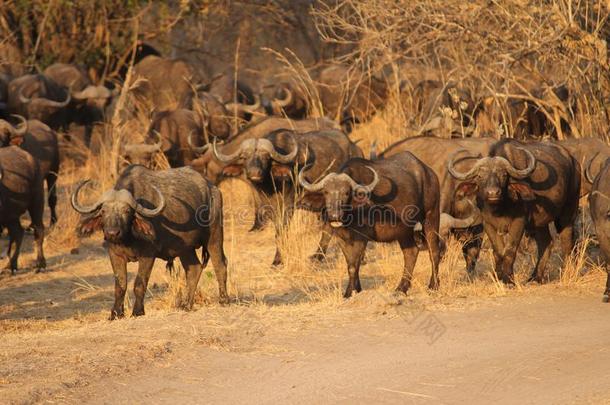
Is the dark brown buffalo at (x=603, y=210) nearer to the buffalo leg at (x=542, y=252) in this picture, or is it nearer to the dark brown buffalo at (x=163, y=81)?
the buffalo leg at (x=542, y=252)

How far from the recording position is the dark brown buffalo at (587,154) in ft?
40.6

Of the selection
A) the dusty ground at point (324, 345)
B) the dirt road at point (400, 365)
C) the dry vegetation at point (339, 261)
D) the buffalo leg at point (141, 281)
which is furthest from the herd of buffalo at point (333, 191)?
the dirt road at point (400, 365)

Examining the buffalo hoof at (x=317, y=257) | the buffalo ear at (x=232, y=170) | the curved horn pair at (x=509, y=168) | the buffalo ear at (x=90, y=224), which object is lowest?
the buffalo hoof at (x=317, y=257)

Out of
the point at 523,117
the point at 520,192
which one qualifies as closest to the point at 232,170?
the point at 520,192

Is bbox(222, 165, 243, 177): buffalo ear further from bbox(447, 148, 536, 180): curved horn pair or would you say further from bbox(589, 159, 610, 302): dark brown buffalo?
bbox(589, 159, 610, 302): dark brown buffalo

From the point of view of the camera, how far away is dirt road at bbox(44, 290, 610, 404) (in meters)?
6.90

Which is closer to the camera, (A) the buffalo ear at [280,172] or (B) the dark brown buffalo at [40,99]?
(A) the buffalo ear at [280,172]

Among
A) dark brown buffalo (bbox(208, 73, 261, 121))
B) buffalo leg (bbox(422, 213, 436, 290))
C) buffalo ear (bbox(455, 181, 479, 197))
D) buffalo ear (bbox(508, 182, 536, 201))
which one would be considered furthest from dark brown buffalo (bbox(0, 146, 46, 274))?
dark brown buffalo (bbox(208, 73, 261, 121))

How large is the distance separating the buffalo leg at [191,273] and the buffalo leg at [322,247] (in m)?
2.90

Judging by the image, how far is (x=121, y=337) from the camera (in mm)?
8328

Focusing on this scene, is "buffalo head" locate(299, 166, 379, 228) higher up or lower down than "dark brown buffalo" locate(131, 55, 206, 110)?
lower down

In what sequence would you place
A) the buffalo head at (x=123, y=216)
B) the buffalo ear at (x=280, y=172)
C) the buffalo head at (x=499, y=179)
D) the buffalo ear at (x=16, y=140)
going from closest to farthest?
the buffalo head at (x=123, y=216), the buffalo head at (x=499, y=179), the buffalo ear at (x=280, y=172), the buffalo ear at (x=16, y=140)

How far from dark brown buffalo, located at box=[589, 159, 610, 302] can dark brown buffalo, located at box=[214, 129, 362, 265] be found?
13.2 feet

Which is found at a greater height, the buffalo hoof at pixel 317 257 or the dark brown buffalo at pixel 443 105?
the dark brown buffalo at pixel 443 105
